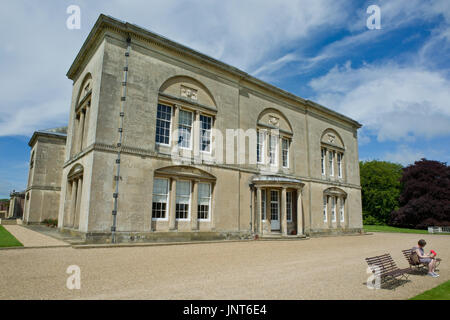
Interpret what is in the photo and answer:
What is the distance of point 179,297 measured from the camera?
17.9ft

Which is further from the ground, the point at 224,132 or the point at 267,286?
the point at 224,132

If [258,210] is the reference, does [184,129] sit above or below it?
above

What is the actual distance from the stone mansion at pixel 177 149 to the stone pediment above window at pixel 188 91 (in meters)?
0.07

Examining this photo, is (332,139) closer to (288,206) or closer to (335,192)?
(335,192)

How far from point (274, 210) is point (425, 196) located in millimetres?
33493

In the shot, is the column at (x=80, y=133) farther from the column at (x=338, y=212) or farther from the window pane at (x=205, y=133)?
the column at (x=338, y=212)

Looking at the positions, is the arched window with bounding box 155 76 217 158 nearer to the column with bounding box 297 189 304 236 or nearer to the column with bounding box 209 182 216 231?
the column with bounding box 209 182 216 231

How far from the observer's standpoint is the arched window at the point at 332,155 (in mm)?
27297

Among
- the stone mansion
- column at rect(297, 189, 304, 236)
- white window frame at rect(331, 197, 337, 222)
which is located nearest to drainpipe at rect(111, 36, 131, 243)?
the stone mansion

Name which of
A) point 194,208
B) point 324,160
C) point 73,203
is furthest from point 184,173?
point 324,160

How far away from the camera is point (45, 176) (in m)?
30.6

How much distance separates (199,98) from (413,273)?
46.2 feet
